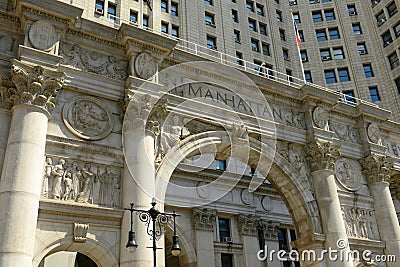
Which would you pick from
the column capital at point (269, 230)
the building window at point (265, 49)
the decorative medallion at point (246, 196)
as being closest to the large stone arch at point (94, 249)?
the decorative medallion at point (246, 196)

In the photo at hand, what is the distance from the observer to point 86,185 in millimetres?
17766

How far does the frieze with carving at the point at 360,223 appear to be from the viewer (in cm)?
2516

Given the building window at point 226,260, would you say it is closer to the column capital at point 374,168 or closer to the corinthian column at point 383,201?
the corinthian column at point 383,201

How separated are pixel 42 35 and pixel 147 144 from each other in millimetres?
6693

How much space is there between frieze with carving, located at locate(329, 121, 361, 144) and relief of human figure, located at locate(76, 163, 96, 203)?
16267 millimetres

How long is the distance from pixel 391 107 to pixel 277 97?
97.7 ft

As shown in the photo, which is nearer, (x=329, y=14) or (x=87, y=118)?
(x=87, y=118)

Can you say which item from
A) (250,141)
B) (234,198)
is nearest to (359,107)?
(250,141)

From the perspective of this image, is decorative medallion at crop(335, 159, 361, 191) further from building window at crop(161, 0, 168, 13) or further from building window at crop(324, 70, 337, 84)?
building window at crop(324, 70, 337, 84)

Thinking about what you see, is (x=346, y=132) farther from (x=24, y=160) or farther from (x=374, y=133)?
(x=24, y=160)

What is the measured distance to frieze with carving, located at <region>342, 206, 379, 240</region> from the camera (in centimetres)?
2516

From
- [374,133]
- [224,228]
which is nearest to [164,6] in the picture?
[224,228]

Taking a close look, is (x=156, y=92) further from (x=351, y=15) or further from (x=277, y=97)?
(x=351, y=15)

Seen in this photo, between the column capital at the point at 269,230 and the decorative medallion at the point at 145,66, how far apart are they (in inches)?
742
